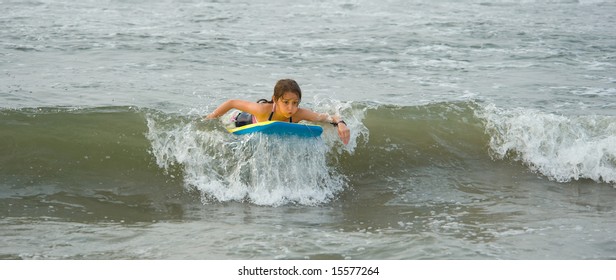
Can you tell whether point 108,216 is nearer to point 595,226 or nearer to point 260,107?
point 260,107

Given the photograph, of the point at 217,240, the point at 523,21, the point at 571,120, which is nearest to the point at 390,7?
the point at 523,21

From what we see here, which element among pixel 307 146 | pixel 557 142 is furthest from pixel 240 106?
pixel 557 142

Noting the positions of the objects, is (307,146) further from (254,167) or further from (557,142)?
(557,142)

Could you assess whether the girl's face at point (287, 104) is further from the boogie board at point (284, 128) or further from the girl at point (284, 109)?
the boogie board at point (284, 128)

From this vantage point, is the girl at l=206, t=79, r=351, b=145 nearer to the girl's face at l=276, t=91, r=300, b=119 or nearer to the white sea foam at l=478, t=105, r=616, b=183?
the girl's face at l=276, t=91, r=300, b=119

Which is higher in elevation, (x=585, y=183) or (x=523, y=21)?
(x=523, y=21)

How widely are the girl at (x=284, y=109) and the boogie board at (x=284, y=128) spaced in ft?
0.48

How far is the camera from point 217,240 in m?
5.98

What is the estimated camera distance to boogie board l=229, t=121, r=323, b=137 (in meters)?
7.72

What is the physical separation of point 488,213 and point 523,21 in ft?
38.9

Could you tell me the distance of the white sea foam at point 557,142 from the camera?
29.0 feet

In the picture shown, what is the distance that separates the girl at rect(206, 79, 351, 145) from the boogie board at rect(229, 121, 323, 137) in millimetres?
146

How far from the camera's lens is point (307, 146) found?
317 inches

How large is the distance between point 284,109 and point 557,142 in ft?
11.7
